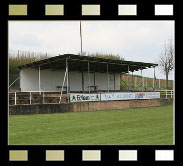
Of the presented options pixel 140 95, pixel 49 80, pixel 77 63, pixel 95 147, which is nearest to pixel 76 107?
pixel 140 95

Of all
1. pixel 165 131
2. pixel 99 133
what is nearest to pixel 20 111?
pixel 99 133

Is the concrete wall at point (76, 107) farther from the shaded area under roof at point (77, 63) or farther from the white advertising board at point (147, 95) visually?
the shaded area under roof at point (77, 63)

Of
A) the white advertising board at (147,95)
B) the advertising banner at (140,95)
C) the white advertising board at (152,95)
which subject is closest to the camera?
the advertising banner at (140,95)

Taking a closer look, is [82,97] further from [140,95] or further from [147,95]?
[147,95]

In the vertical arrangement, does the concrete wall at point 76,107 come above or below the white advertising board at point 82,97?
below

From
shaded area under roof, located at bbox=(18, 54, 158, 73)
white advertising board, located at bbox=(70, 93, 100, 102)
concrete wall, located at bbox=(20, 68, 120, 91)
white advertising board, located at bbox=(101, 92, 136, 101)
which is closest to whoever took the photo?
white advertising board, located at bbox=(70, 93, 100, 102)

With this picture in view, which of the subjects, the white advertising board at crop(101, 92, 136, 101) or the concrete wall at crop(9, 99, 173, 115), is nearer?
the concrete wall at crop(9, 99, 173, 115)

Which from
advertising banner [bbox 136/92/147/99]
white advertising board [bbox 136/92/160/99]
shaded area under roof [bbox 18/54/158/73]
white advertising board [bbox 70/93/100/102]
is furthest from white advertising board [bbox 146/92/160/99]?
white advertising board [bbox 70/93/100/102]

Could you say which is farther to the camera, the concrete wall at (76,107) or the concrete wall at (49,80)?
the concrete wall at (49,80)

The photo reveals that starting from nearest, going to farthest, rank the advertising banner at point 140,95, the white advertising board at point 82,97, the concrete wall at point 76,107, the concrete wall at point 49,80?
the concrete wall at point 76,107, the white advertising board at point 82,97, the advertising banner at point 140,95, the concrete wall at point 49,80

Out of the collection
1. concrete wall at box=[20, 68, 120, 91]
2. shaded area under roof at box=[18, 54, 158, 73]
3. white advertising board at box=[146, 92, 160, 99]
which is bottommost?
white advertising board at box=[146, 92, 160, 99]

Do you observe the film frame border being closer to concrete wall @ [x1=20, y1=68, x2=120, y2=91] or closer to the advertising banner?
the advertising banner

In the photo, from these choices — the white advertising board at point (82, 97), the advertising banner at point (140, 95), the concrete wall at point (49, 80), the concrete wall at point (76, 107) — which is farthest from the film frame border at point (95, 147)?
the concrete wall at point (49, 80)
